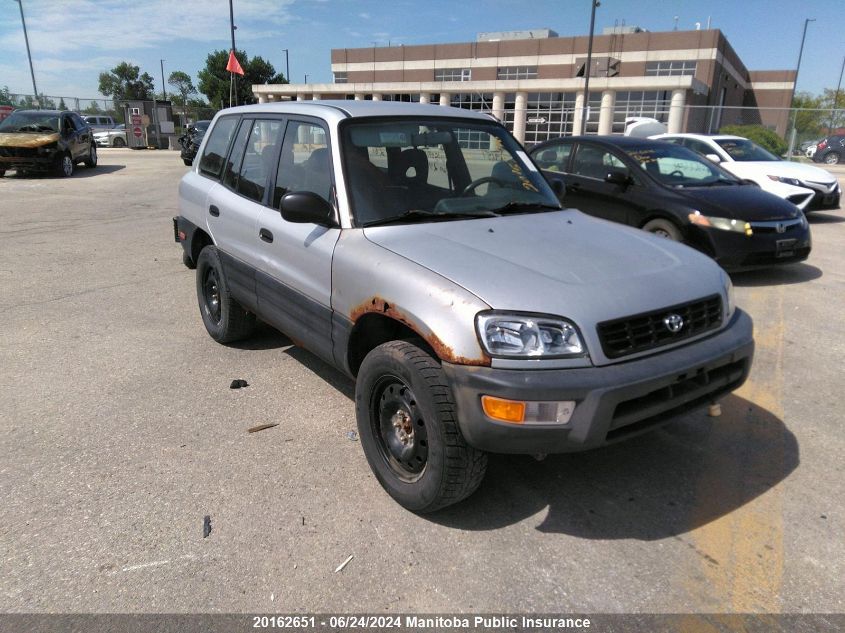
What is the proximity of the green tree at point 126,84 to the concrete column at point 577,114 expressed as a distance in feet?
231

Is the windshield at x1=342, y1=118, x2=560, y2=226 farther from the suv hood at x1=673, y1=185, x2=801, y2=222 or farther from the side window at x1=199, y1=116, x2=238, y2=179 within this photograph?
the suv hood at x1=673, y1=185, x2=801, y2=222

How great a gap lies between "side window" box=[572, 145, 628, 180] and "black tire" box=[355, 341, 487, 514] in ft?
19.8

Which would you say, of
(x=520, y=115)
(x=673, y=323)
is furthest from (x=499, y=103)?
(x=673, y=323)

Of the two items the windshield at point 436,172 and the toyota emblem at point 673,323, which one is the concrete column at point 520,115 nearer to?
the windshield at point 436,172

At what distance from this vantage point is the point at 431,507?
2867mm

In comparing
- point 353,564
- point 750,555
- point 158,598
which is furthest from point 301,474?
point 750,555

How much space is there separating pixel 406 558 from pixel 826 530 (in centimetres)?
194

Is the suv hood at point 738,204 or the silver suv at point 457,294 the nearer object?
the silver suv at point 457,294

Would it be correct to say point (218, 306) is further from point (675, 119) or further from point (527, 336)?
point (675, 119)

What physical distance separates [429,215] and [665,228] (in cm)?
489

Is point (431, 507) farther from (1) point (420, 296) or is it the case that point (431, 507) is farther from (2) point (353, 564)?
(1) point (420, 296)

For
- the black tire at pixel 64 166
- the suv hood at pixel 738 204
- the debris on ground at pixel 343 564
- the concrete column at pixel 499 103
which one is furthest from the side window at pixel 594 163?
the concrete column at pixel 499 103

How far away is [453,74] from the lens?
203 ft

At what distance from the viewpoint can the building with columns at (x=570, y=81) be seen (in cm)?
3872
